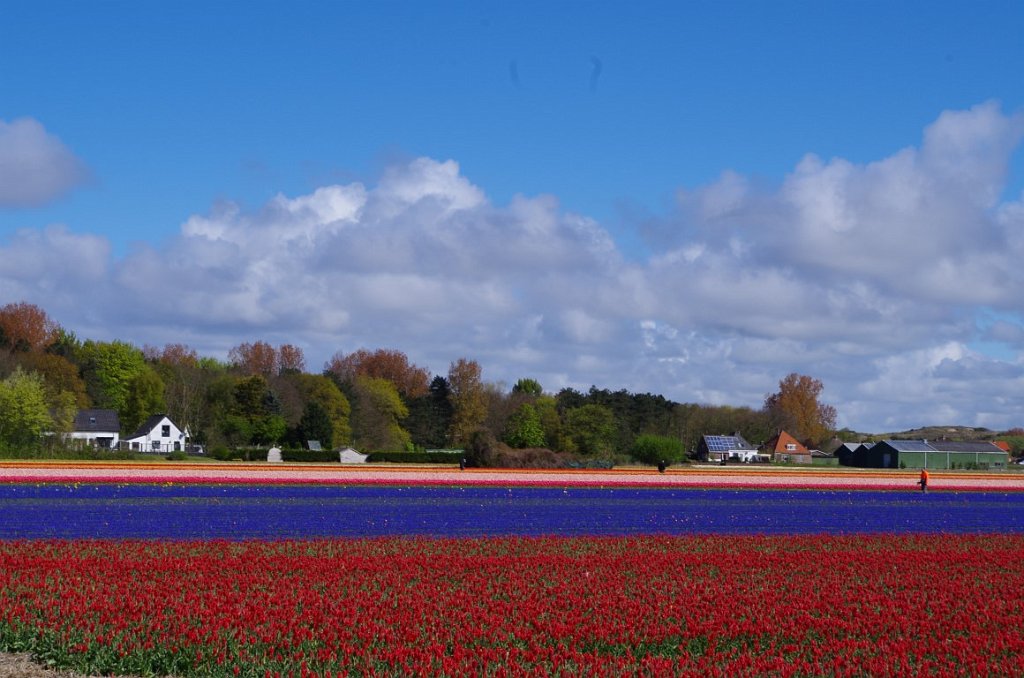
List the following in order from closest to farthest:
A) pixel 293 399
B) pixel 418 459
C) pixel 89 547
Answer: pixel 89 547 < pixel 418 459 < pixel 293 399

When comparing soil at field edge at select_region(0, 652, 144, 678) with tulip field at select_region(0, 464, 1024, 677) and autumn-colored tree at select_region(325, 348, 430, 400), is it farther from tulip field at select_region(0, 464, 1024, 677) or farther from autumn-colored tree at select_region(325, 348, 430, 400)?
autumn-colored tree at select_region(325, 348, 430, 400)

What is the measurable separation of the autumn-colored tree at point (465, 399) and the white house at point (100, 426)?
42.4 metres

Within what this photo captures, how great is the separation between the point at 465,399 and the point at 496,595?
5264 inches

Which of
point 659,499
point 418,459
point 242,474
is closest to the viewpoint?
point 659,499

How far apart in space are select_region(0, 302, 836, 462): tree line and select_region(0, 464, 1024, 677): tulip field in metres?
79.3

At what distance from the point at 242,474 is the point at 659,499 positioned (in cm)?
2497

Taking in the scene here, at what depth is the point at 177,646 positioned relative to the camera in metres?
A: 13.5


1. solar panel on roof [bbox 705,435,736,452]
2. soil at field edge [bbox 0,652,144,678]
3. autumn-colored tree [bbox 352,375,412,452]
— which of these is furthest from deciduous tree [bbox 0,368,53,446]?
solar panel on roof [bbox 705,435,736,452]

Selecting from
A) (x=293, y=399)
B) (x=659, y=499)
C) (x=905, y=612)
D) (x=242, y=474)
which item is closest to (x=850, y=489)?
(x=659, y=499)

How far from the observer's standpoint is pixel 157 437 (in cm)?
13462

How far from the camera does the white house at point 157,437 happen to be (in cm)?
13262

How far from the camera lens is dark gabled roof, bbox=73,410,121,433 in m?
128

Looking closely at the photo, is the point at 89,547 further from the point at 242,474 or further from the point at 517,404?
the point at 517,404

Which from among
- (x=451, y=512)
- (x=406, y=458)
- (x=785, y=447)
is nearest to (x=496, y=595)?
(x=451, y=512)
